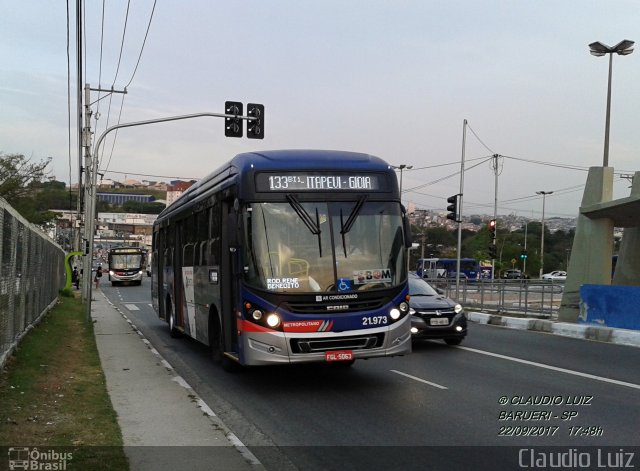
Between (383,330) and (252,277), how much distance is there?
2004mm

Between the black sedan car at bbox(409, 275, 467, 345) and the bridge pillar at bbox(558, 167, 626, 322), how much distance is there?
23.4 feet

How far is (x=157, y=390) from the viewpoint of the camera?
9648mm

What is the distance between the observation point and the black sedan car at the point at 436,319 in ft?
46.9

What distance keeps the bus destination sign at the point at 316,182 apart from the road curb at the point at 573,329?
9766mm

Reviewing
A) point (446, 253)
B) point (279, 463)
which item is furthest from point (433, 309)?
point (446, 253)

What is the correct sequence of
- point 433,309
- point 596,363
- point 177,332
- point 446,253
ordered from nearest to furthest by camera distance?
point 596,363
point 433,309
point 177,332
point 446,253

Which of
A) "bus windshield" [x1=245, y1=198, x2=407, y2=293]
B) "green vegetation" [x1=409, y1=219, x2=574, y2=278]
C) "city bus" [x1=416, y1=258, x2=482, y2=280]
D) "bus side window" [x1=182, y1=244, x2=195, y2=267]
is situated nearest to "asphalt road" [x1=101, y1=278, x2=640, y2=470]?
"bus windshield" [x1=245, y1=198, x2=407, y2=293]

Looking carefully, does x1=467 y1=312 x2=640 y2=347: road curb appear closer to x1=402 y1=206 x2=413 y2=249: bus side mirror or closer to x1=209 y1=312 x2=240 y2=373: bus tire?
x1=402 y1=206 x2=413 y2=249: bus side mirror

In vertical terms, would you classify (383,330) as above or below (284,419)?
above

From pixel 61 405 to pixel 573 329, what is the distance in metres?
14.3

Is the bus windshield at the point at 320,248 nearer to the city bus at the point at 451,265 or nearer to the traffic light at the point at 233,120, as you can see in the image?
the traffic light at the point at 233,120

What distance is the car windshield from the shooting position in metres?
15.5

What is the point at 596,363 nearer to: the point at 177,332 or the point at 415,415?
the point at 415,415

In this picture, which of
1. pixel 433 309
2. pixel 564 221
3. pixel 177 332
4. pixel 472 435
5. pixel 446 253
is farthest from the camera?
pixel 564 221
